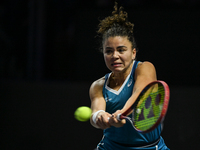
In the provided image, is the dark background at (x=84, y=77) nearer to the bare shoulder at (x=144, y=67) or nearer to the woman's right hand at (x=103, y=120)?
the bare shoulder at (x=144, y=67)

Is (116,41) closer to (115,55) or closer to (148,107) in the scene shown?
(115,55)

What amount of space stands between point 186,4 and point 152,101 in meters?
2.50

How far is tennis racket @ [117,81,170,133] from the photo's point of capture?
5.56 feet

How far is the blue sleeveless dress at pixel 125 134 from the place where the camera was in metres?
2.16

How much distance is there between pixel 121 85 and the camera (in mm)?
2301

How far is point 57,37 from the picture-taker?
4.41 m

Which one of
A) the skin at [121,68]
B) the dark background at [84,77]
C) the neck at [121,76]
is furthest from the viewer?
the dark background at [84,77]

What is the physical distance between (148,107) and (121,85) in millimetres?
483

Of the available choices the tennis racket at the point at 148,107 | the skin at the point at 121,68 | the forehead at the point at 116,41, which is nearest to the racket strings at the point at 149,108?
the tennis racket at the point at 148,107

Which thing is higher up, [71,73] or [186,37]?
[186,37]

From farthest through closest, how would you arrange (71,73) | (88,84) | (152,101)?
(71,73)
(88,84)
(152,101)

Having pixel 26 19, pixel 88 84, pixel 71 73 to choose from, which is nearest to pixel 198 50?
pixel 88 84

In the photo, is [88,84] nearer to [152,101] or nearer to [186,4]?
[186,4]

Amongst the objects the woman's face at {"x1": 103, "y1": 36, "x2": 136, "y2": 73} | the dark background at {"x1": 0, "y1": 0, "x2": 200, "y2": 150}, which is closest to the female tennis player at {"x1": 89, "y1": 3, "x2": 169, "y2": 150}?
the woman's face at {"x1": 103, "y1": 36, "x2": 136, "y2": 73}
